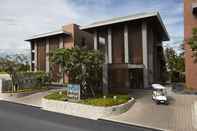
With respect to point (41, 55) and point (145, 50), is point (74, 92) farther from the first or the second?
point (41, 55)

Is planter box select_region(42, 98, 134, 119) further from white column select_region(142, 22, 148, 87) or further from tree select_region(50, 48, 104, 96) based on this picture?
white column select_region(142, 22, 148, 87)

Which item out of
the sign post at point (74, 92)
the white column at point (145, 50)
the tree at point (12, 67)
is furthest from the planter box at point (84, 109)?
the white column at point (145, 50)

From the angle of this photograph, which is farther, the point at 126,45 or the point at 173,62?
the point at 173,62

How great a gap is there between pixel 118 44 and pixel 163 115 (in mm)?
18587

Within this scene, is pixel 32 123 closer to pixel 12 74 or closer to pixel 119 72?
pixel 12 74

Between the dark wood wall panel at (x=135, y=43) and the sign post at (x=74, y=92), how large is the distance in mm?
13292

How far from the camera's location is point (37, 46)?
44.8 metres

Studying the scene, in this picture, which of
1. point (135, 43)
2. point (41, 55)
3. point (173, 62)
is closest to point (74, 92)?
point (135, 43)

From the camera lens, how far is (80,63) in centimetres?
2205

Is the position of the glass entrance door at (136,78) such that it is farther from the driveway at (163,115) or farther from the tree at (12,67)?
the tree at (12,67)

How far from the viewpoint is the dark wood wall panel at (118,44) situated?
3416 centimetres

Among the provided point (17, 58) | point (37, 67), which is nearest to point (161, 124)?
point (17, 58)

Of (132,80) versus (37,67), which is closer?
(132,80)

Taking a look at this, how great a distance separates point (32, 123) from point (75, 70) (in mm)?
7956
